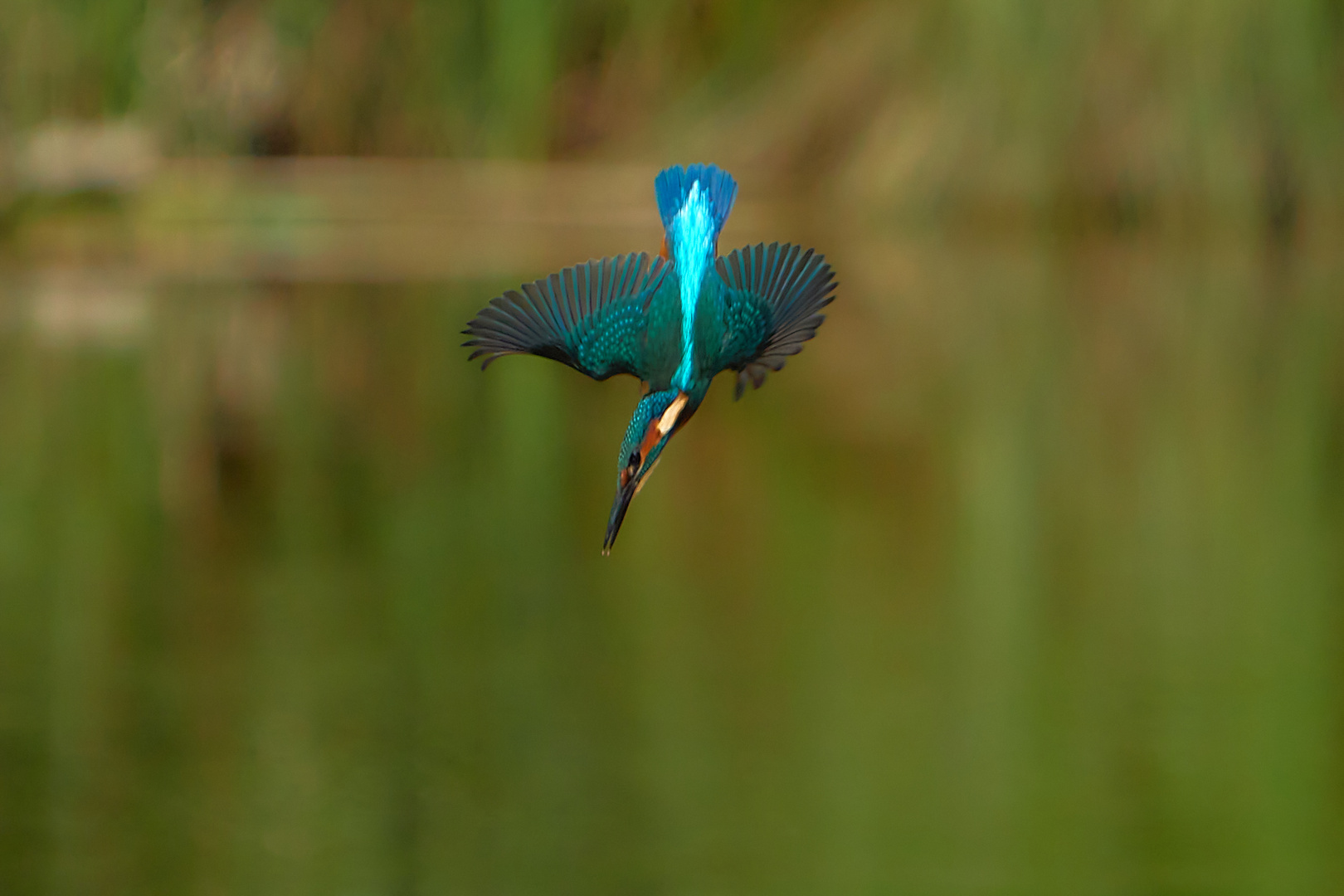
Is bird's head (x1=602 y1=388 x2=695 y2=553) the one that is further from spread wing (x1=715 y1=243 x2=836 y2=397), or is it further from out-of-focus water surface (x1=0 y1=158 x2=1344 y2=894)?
out-of-focus water surface (x1=0 y1=158 x2=1344 y2=894)

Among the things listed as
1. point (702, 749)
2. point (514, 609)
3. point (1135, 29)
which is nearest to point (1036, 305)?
point (1135, 29)

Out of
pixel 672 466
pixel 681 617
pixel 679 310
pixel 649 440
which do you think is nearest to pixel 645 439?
pixel 649 440

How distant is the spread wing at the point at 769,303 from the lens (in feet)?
5.75

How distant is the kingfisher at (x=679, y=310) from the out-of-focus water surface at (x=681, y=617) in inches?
38.0

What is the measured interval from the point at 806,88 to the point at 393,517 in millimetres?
4462

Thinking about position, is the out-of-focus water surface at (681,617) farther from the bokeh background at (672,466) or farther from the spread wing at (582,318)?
the spread wing at (582,318)

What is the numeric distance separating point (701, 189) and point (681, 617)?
207cm

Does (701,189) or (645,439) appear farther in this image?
(701,189)

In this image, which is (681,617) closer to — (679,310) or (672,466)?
(672,466)

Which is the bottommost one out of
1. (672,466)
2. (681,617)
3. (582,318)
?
(681,617)

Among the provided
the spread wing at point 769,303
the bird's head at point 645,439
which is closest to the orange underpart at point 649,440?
the bird's head at point 645,439

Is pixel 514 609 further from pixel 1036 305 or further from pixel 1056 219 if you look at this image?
pixel 1056 219

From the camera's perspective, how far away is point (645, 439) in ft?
5.44

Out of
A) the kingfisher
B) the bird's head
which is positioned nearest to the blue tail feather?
the kingfisher
